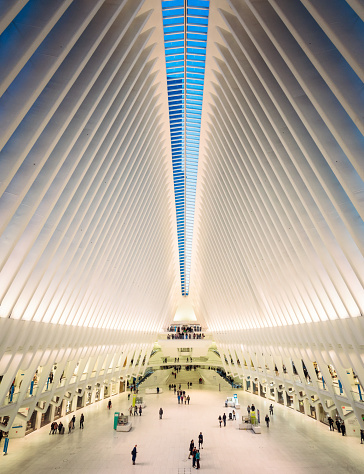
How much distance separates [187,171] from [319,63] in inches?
790

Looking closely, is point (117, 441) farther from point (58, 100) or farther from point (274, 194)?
point (58, 100)

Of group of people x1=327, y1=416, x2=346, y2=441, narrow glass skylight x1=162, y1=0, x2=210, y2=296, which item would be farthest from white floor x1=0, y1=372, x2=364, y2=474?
narrow glass skylight x1=162, y1=0, x2=210, y2=296

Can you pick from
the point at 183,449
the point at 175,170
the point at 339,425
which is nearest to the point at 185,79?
the point at 175,170

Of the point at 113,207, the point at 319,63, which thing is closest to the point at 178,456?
the point at 113,207

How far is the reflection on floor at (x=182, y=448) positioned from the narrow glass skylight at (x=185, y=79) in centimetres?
1769

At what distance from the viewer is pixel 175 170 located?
26062 mm

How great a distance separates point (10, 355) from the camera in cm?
1081

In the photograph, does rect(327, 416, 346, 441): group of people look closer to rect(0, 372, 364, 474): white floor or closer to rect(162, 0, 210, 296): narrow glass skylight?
rect(0, 372, 364, 474): white floor

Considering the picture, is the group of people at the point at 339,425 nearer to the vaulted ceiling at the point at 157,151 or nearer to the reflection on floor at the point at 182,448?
the reflection on floor at the point at 182,448

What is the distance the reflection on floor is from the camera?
12.8 metres

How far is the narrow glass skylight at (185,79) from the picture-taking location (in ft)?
39.8

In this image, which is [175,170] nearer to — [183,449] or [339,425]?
[183,449]

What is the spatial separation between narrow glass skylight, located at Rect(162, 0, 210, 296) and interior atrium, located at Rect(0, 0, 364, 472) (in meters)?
0.08

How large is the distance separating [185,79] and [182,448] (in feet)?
60.5
